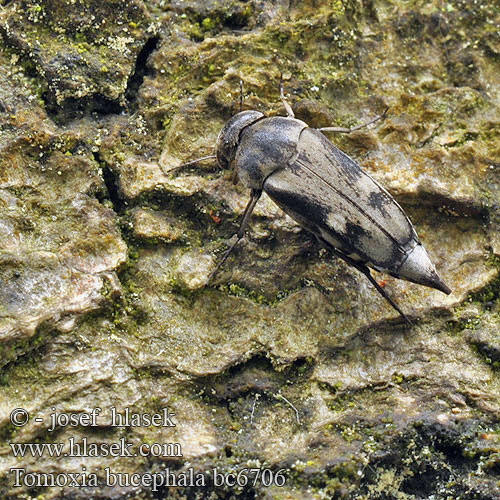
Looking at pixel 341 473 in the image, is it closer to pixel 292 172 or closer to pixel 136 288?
pixel 136 288

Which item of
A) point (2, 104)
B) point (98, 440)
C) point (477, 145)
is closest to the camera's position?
point (98, 440)

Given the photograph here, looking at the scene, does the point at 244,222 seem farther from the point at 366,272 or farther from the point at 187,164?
the point at 366,272

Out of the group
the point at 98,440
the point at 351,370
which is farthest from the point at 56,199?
the point at 351,370

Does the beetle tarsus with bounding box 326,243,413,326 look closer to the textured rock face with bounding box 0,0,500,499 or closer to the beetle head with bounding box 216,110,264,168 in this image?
the textured rock face with bounding box 0,0,500,499

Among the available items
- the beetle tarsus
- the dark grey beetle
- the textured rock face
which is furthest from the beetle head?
the beetle tarsus

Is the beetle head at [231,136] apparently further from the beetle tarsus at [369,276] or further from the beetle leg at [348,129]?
the beetle tarsus at [369,276]

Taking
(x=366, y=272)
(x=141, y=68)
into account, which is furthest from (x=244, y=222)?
(x=141, y=68)
